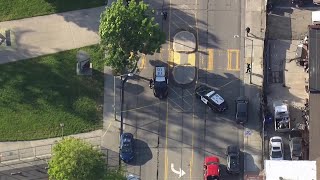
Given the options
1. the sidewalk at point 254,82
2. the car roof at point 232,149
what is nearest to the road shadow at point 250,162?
the sidewalk at point 254,82

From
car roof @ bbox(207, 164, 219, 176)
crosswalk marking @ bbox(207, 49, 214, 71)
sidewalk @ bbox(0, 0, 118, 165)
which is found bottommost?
car roof @ bbox(207, 164, 219, 176)

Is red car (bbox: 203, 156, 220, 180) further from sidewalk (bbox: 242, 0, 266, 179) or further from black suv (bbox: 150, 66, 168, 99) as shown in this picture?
black suv (bbox: 150, 66, 168, 99)

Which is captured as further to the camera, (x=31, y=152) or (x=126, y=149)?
(x=31, y=152)

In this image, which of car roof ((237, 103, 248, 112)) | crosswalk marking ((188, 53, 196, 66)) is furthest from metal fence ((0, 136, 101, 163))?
car roof ((237, 103, 248, 112))

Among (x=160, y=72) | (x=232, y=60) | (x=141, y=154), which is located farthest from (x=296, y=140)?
(x=141, y=154)

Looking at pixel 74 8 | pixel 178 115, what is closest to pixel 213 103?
pixel 178 115

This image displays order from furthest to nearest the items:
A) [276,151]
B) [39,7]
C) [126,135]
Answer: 1. [39,7]
2. [126,135]
3. [276,151]

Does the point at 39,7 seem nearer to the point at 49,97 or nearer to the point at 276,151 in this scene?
the point at 49,97
